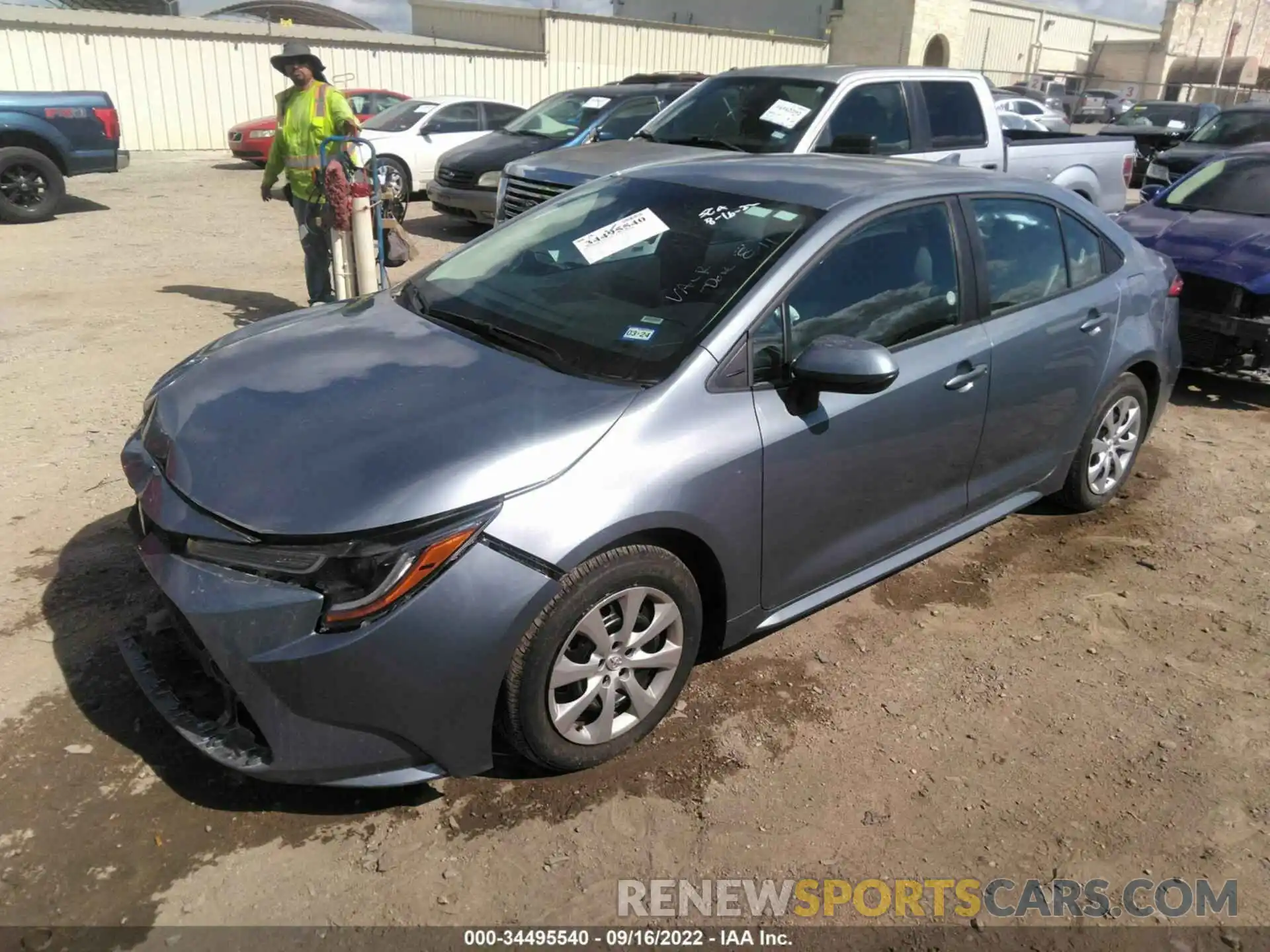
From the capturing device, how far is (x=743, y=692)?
3.46m

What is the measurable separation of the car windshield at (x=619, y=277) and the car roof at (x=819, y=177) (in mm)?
71

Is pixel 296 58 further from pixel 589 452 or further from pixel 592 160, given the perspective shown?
pixel 589 452

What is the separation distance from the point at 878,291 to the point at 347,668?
87.9 inches

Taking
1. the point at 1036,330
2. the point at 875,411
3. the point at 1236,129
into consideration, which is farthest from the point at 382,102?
the point at 875,411

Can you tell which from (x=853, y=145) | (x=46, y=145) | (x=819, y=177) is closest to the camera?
(x=819, y=177)

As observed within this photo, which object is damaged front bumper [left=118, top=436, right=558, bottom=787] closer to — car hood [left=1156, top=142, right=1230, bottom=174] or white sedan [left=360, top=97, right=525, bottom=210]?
white sedan [left=360, top=97, right=525, bottom=210]

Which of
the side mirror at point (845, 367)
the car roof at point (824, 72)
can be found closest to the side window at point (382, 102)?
the car roof at point (824, 72)

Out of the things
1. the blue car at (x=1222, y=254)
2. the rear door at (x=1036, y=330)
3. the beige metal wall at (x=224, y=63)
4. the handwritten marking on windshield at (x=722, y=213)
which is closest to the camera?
the handwritten marking on windshield at (x=722, y=213)

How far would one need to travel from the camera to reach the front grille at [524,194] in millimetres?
7633

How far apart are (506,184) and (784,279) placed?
17.8ft

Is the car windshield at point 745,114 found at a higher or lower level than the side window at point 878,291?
higher

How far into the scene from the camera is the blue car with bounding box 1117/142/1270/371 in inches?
249

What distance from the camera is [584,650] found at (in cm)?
285

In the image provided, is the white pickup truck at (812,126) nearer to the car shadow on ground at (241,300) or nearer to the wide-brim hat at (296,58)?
the wide-brim hat at (296,58)
